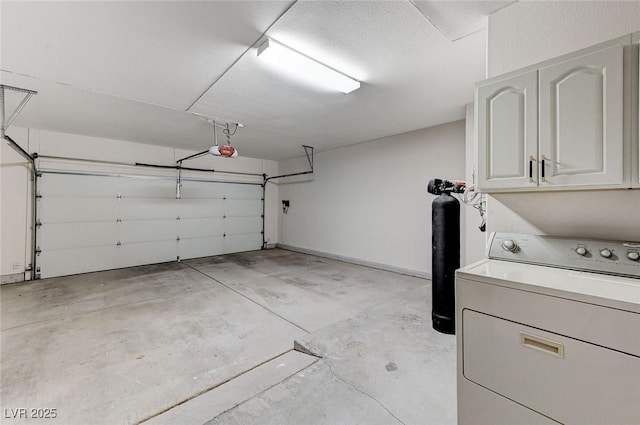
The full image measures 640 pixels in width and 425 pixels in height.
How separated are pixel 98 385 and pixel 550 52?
3.78m

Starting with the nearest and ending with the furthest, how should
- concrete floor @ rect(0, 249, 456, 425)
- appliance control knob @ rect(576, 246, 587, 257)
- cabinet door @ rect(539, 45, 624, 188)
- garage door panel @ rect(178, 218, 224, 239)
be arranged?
cabinet door @ rect(539, 45, 624, 188) < appliance control knob @ rect(576, 246, 587, 257) < concrete floor @ rect(0, 249, 456, 425) < garage door panel @ rect(178, 218, 224, 239)

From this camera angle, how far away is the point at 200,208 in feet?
22.2

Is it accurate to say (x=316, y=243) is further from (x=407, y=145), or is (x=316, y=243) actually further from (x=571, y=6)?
(x=571, y=6)

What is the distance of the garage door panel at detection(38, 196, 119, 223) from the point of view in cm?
485

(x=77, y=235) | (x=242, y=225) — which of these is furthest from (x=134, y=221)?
(x=242, y=225)

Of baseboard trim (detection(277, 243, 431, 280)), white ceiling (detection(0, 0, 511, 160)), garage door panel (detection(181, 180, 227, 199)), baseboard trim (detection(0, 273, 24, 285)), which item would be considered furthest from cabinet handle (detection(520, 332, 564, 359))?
baseboard trim (detection(0, 273, 24, 285))

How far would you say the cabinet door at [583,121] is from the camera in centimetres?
118

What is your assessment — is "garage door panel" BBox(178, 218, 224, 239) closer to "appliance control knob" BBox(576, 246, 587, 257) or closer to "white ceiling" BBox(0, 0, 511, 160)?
"white ceiling" BBox(0, 0, 511, 160)

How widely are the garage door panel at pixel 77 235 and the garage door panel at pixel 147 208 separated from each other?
0.35 m

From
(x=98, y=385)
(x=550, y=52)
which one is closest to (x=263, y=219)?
(x=98, y=385)

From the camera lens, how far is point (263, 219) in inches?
315

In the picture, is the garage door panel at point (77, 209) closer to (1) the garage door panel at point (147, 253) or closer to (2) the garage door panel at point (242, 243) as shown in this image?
(1) the garage door panel at point (147, 253)

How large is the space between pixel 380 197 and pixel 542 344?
441 cm

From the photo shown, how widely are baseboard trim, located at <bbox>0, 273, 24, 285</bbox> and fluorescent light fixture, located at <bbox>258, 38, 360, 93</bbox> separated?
5.85 meters
